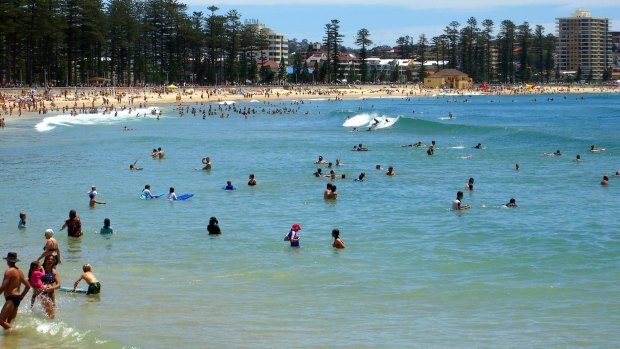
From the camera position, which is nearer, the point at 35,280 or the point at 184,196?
the point at 35,280

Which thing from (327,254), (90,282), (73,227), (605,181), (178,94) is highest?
(178,94)

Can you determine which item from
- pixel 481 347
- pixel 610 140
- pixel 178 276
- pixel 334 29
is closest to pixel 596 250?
pixel 481 347

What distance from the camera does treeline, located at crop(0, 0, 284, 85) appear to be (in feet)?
323

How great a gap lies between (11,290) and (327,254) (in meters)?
7.94

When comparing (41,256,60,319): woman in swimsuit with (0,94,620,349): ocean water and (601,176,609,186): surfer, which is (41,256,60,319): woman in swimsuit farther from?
(601,176,609,186): surfer

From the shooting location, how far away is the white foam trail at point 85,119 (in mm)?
66400

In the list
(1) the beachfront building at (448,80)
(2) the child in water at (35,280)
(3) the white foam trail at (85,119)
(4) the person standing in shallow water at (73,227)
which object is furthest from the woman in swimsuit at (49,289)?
(1) the beachfront building at (448,80)

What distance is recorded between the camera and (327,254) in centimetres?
1884

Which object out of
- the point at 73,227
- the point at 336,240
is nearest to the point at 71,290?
the point at 73,227

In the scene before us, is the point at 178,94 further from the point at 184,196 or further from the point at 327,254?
the point at 327,254

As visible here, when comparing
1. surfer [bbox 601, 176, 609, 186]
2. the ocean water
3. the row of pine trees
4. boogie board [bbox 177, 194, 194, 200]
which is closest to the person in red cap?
the ocean water

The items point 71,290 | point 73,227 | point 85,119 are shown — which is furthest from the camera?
point 85,119

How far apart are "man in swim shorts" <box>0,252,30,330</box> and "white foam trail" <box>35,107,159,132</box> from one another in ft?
166

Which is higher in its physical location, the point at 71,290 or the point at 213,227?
the point at 213,227
